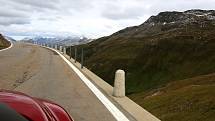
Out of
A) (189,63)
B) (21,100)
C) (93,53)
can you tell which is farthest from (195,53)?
(21,100)

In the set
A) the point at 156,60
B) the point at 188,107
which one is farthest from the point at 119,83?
the point at 156,60

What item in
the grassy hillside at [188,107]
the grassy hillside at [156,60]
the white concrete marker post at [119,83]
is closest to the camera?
the white concrete marker post at [119,83]

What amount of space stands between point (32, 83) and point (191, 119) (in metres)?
6.78

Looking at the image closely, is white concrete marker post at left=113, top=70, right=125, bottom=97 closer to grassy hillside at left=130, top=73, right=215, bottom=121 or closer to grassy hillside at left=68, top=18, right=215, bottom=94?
grassy hillside at left=130, top=73, right=215, bottom=121

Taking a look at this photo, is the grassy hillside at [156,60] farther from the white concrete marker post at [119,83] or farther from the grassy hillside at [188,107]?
the white concrete marker post at [119,83]

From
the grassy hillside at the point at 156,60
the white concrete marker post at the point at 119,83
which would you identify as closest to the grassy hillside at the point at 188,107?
the white concrete marker post at the point at 119,83

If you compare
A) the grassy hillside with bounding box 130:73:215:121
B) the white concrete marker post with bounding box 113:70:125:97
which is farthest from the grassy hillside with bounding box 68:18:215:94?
the white concrete marker post with bounding box 113:70:125:97

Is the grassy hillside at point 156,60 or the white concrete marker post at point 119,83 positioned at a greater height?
the white concrete marker post at point 119,83

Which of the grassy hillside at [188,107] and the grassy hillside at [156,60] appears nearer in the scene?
the grassy hillside at [188,107]

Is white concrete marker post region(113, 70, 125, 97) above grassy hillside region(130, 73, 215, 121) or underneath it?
above

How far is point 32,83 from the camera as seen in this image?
58.9 feet

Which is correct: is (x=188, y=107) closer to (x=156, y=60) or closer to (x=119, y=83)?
(x=119, y=83)

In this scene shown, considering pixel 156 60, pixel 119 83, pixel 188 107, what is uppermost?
pixel 119 83

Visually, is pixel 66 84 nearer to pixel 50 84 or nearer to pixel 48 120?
pixel 50 84
